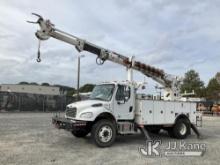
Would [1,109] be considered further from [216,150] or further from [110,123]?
[216,150]

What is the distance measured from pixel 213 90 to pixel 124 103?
4653 centimetres

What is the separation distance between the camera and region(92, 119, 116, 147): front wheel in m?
11.2

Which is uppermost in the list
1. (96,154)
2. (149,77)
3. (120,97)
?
(149,77)

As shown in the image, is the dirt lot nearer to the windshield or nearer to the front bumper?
the front bumper

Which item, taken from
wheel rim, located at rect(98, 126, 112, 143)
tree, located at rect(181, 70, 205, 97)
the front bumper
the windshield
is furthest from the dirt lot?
tree, located at rect(181, 70, 205, 97)

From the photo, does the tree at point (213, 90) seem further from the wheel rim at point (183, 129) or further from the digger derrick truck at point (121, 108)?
the wheel rim at point (183, 129)

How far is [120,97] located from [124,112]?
628 mm

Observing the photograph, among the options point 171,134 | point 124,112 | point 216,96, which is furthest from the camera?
point 216,96

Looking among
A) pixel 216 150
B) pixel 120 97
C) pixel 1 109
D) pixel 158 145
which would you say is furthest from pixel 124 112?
pixel 1 109

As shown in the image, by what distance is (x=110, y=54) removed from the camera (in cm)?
1355

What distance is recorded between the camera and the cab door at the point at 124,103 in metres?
12.2

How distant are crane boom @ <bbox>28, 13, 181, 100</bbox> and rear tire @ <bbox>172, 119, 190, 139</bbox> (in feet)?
4.64

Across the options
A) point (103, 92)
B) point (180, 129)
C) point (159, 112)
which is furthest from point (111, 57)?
point (180, 129)

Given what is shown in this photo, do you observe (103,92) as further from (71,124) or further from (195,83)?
(195,83)
